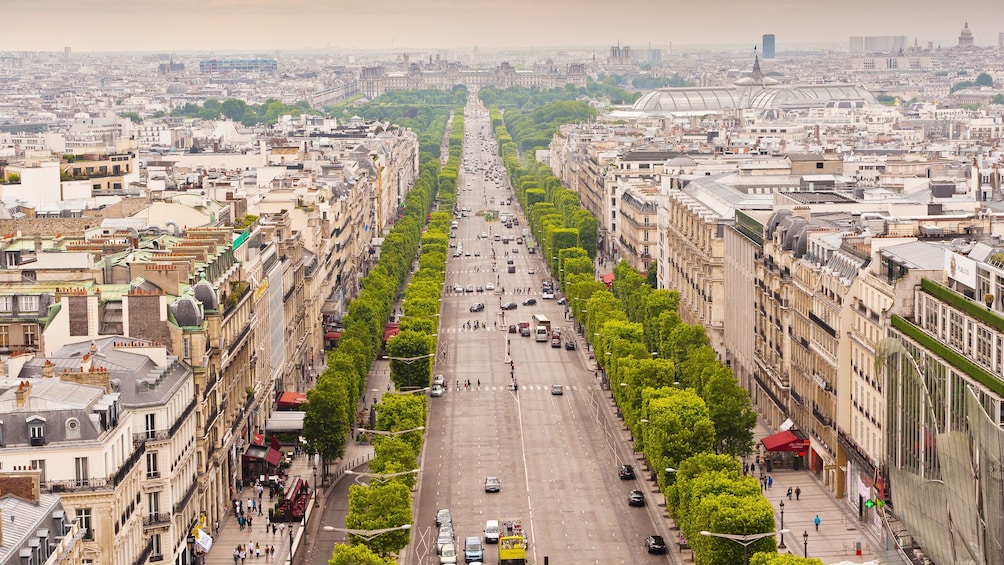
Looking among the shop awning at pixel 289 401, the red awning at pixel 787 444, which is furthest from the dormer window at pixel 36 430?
the red awning at pixel 787 444

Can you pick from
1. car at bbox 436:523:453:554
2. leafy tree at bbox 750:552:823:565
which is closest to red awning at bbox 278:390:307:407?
car at bbox 436:523:453:554

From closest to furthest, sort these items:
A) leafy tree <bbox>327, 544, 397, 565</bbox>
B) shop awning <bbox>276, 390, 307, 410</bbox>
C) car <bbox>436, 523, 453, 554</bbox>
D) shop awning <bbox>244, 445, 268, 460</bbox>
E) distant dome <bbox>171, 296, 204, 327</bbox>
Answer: leafy tree <bbox>327, 544, 397, 565</bbox>
car <bbox>436, 523, 453, 554</bbox>
distant dome <bbox>171, 296, 204, 327</bbox>
shop awning <bbox>244, 445, 268, 460</bbox>
shop awning <bbox>276, 390, 307, 410</bbox>

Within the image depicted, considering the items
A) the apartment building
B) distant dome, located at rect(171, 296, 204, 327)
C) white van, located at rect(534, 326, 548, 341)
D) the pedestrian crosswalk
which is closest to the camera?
the apartment building

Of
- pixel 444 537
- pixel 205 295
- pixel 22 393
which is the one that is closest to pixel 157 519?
pixel 22 393

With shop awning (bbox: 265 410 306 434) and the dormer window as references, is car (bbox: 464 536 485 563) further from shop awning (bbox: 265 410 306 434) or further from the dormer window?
shop awning (bbox: 265 410 306 434)

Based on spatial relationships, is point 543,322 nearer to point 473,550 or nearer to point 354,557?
point 473,550

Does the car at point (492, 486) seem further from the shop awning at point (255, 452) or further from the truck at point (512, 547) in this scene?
the shop awning at point (255, 452)
